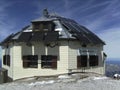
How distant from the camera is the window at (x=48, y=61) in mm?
32531

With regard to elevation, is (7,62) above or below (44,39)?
below

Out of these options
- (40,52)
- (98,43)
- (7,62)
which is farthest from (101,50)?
(7,62)

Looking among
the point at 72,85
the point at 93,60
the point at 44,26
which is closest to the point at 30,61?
the point at 44,26

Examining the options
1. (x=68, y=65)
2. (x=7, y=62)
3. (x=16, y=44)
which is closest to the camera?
(x=68, y=65)

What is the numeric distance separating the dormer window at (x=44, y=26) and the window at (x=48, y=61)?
3.15m

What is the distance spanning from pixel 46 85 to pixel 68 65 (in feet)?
27.0

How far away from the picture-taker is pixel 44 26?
33750 mm

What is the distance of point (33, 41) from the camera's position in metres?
33.0

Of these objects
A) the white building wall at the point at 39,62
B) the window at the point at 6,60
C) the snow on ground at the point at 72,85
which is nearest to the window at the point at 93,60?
the white building wall at the point at 39,62

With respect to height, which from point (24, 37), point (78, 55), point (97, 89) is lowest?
point (97, 89)

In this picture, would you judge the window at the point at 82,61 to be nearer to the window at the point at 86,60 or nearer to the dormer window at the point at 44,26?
the window at the point at 86,60

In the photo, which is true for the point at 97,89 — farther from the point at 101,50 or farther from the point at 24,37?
the point at 101,50

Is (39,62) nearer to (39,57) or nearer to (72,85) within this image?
(39,57)

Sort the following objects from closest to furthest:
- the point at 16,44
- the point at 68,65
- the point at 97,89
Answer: the point at 97,89 < the point at 68,65 < the point at 16,44
